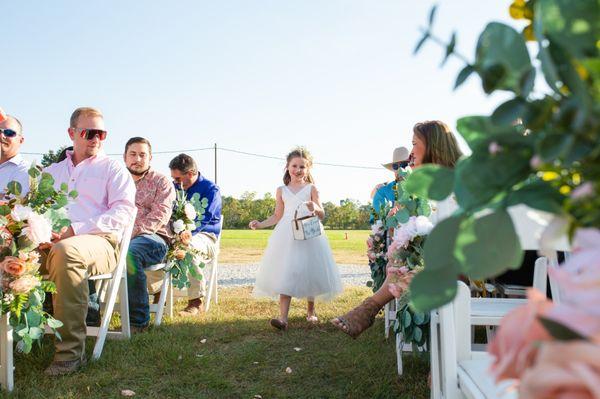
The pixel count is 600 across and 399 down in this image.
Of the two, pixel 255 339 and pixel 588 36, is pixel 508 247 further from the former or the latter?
pixel 255 339

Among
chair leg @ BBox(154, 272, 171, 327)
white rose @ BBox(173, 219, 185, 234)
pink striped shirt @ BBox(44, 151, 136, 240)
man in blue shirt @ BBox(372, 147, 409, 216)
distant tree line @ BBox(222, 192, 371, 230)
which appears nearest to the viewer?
pink striped shirt @ BBox(44, 151, 136, 240)

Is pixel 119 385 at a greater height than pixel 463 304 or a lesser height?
lesser

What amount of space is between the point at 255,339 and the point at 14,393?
6.44 ft

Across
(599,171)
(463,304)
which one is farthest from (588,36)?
(463,304)

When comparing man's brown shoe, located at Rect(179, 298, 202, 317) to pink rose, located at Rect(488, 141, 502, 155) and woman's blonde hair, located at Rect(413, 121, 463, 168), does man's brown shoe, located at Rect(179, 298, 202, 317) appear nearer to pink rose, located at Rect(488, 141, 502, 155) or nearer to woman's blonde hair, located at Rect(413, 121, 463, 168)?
woman's blonde hair, located at Rect(413, 121, 463, 168)

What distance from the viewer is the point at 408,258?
3092mm

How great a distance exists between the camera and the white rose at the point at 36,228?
9.93 ft

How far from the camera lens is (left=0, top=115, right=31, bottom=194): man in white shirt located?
4359mm

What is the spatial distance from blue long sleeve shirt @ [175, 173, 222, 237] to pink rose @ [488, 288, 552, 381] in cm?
615

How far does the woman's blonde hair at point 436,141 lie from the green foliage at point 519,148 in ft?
10.6

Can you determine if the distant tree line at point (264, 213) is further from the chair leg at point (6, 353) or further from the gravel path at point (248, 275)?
the chair leg at point (6, 353)

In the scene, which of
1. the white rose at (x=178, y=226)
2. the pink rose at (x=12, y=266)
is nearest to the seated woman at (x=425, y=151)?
the pink rose at (x=12, y=266)

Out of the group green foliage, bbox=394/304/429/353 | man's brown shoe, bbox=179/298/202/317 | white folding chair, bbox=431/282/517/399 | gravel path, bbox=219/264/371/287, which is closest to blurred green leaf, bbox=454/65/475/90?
white folding chair, bbox=431/282/517/399

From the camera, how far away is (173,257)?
17.9 feet
